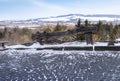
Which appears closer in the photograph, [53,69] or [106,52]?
[53,69]

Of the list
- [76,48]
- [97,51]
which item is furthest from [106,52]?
[76,48]

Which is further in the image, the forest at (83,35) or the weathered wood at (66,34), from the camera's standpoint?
the forest at (83,35)

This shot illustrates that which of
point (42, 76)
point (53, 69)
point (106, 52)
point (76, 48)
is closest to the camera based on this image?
point (42, 76)

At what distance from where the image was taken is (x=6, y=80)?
781 inches

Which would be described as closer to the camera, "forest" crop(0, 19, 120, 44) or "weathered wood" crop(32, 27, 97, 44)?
"weathered wood" crop(32, 27, 97, 44)

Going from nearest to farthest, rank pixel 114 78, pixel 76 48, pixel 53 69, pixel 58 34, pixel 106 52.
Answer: pixel 114 78 < pixel 53 69 < pixel 106 52 < pixel 76 48 < pixel 58 34

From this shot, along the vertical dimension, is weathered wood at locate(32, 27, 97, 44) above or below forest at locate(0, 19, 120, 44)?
above

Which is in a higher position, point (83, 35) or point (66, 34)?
point (66, 34)

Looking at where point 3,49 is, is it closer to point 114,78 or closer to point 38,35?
point 38,35

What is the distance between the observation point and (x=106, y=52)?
117ft

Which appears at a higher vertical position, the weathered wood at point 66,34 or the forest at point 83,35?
the weathered wood at point 66,34

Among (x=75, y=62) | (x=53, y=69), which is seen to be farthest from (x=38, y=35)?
(x=53, y=69)

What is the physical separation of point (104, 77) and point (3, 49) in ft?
81.0

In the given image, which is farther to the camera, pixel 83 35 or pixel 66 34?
pixel 83 35
